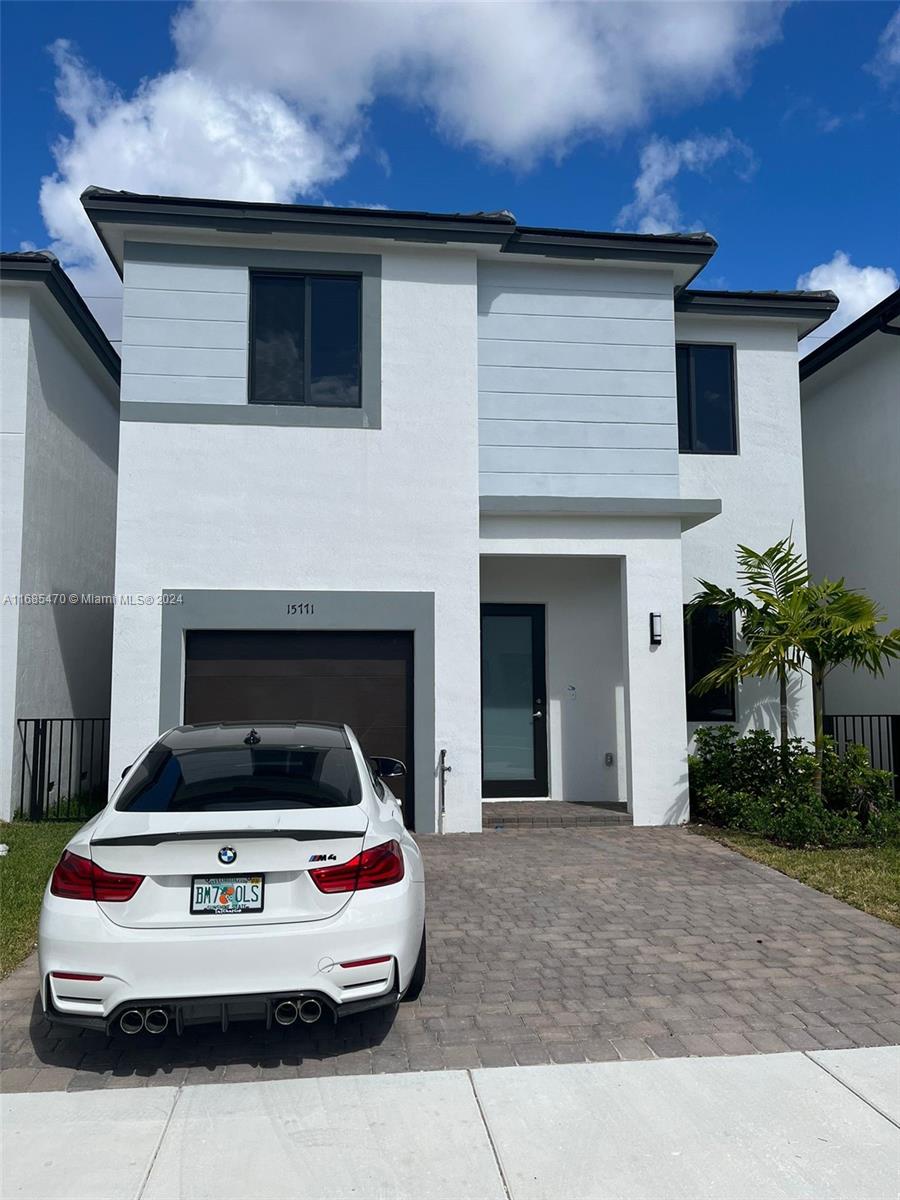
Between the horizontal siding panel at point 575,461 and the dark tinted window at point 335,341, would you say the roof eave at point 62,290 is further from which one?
the horizontal siding panel at point 575,461

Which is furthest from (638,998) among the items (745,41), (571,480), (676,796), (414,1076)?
(745,41)

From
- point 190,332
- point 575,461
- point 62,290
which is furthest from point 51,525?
point 575,461

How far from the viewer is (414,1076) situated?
3.75 metres

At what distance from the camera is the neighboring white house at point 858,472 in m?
11.8

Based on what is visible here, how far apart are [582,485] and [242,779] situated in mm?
6908

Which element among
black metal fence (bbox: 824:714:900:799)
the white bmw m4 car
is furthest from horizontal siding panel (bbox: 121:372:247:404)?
black metal fence (bbox: 824:714:900:799)

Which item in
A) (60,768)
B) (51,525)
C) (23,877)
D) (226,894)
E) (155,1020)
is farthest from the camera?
(51,525)

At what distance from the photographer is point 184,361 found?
959 cm

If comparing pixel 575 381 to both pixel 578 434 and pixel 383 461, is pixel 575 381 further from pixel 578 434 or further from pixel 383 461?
pixel 383 461

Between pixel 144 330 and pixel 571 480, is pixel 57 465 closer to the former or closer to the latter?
pixel 144 330

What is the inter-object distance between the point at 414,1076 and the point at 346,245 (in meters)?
8.52

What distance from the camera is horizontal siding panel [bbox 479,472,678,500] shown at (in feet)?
33.4

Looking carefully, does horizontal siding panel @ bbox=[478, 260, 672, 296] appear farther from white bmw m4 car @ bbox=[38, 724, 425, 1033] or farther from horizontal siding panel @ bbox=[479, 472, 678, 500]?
white bmw m4 car @ bbox=[38, 724, 425, 1033]

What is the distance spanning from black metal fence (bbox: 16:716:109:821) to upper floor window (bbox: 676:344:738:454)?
846 cm
